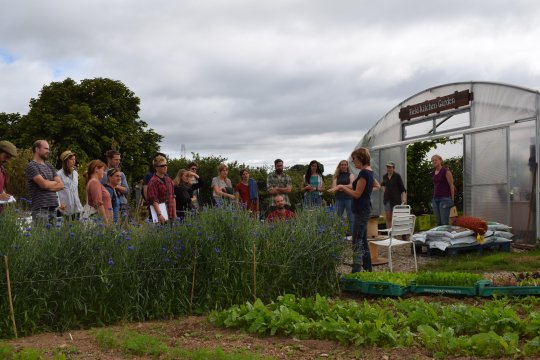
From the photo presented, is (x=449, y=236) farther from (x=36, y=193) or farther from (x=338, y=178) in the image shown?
(x=36, y=193)

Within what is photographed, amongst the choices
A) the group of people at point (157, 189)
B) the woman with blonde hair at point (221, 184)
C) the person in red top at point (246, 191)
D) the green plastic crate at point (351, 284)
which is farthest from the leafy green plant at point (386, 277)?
the person in red top at point (246, 191)

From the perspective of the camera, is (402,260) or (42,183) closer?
(42,183)

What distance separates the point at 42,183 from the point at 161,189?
1.57 m

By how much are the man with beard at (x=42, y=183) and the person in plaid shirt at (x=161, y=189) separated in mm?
1179

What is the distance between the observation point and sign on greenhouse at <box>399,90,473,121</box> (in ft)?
43.9

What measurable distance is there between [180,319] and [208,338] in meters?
0.86

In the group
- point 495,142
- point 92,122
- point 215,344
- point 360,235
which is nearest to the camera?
point 215,344

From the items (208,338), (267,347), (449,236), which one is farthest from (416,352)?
(449,236)

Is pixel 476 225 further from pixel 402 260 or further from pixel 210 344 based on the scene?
pixel 210 344

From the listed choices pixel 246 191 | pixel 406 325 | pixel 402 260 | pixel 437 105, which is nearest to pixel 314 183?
→ pixel 246 191

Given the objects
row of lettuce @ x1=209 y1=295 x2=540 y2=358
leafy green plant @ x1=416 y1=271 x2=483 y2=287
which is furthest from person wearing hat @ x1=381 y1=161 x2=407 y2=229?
row of lettuce @ x1=209 y1=295 x2=540 y2=358

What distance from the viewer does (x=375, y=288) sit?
664 centimetres

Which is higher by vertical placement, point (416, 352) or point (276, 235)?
point (276, 235)

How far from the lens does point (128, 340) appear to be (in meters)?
4.33
